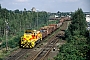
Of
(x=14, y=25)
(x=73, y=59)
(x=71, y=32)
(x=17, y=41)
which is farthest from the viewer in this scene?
(x=14, y=25)

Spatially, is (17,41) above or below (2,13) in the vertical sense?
below

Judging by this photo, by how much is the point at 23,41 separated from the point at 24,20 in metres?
43.3

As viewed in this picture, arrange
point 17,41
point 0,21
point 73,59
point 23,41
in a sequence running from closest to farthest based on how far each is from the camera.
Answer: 1. point 73,59
2. point 23,41
3. point 17,41
4. point 0,21

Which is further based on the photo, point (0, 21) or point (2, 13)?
point (2, 13)

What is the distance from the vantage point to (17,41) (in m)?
39.7

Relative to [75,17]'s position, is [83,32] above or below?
below

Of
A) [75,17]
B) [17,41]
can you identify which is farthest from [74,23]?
[17,41]

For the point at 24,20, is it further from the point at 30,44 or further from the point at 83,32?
the point at 30,44

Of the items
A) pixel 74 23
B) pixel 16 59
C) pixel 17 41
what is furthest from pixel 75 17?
pixel 16 59

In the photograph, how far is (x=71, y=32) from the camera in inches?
1868

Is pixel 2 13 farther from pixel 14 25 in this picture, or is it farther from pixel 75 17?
pixel 75 17

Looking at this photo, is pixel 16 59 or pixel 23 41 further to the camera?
pixel 23 41

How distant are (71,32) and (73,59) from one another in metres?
24.8

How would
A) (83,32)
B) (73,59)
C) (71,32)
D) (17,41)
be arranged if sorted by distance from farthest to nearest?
(71,32)
(83,32)
(17,41)
(73,59)
